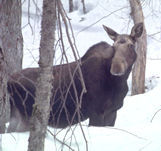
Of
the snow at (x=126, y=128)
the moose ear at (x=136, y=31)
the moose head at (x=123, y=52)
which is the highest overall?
the moose ear at (x=136, y=31)

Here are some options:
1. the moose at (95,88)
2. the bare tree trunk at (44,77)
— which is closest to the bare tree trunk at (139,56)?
the moose at (95,88)

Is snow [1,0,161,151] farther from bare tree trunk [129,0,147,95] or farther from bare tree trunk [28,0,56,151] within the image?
bare tree trunk [129,0,147,95]

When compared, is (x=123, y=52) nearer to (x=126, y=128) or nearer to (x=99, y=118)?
(x=99, y=118)

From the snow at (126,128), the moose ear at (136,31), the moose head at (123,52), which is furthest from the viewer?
the moose ear at (136,31)

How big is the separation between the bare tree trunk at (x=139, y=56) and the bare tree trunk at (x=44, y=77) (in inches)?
262

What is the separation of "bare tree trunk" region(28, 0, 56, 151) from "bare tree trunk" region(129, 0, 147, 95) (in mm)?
6660

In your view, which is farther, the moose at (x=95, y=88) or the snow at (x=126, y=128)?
the moose at (x=95, y=88)

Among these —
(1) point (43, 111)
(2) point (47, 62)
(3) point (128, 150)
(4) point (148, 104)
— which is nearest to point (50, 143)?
(3) point (128, 150)

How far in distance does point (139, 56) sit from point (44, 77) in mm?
7154

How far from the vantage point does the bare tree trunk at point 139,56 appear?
9656 mm

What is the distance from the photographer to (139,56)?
9.95m

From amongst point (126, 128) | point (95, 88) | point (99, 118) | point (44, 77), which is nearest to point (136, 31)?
point (95, 88)

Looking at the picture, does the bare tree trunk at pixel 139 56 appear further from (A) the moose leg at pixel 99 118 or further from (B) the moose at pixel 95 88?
(A) the moose leg at pixel 99 118

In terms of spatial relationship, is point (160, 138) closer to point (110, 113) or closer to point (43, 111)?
point (43, 111)
